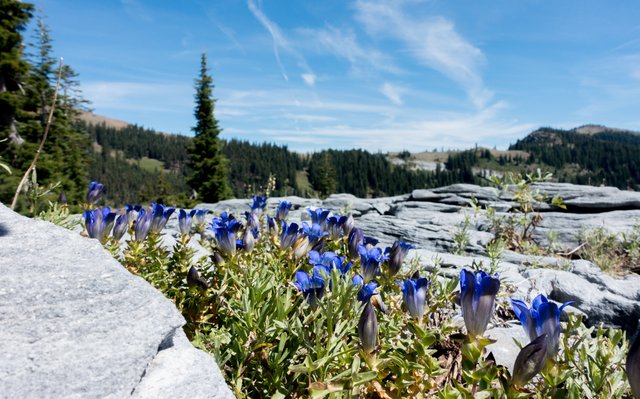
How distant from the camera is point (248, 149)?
188500mm

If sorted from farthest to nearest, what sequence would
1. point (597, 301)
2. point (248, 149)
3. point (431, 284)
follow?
point (248, 149), point (597, 301), point (431, 284)

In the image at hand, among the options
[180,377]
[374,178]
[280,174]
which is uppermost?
[180,377]

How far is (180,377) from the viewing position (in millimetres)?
1710

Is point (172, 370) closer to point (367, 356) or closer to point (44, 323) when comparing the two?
point (44, 323)

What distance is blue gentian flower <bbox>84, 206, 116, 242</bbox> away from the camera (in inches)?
129

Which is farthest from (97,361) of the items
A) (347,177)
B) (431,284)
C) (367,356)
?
(347,177)

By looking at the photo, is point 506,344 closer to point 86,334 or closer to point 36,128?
point 86,334

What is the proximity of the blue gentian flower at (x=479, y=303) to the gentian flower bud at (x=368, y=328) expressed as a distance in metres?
0.47

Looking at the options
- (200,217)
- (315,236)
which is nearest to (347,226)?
(315,236)

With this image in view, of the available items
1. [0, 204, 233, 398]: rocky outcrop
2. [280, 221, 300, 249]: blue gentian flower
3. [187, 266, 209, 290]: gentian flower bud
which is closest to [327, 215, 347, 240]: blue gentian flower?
[280, 221, 300, 249]: blue gentian flower

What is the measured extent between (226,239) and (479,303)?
1.97m

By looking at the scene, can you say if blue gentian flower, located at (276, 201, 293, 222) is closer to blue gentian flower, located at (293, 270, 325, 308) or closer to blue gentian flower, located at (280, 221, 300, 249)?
blue gentian flower, located at (280, 221, 300, 249)

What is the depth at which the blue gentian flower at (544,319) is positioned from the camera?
71.8 inches

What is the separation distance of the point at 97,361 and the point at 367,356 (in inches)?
50.3
